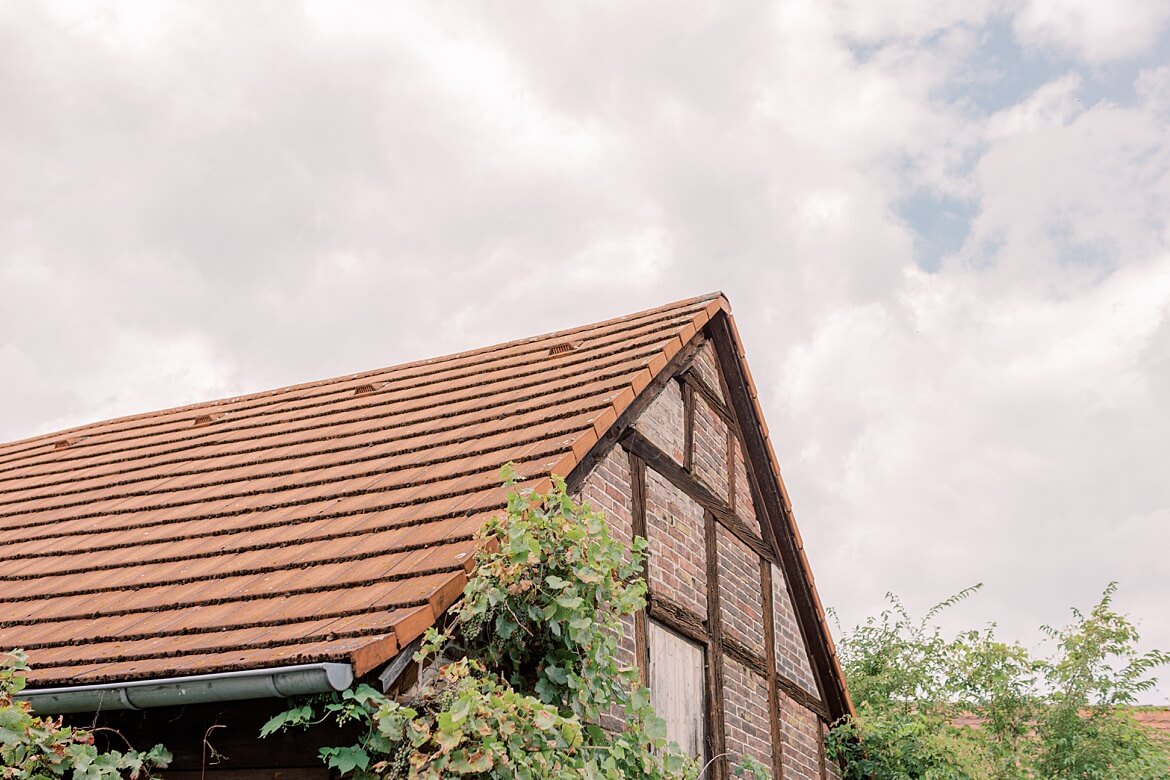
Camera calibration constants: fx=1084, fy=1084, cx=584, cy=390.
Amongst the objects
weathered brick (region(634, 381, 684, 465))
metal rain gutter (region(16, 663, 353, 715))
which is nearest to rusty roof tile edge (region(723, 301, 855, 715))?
weathered brick (region(634, 381, 684, 465))

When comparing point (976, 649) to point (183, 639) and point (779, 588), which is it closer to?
point (779, 588)

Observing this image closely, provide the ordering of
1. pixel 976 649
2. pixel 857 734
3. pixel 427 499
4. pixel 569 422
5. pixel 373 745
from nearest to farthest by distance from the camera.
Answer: pixel 373 745 < pixel 427 499 < pixel 569 422 < pixel 857 734 < pixel 976 649

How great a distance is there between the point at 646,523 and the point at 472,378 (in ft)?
8.08

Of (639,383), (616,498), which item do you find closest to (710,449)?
(639,383)

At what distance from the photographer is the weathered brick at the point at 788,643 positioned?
9.16m

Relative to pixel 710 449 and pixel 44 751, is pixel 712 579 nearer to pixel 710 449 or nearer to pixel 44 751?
pixel 710 449

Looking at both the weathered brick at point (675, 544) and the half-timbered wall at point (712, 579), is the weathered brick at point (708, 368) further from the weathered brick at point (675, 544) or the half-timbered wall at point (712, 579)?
the weathered brick at point (675, 544)

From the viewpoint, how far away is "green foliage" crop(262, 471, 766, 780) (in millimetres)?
4184

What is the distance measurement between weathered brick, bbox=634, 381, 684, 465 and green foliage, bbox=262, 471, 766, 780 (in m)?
2.24

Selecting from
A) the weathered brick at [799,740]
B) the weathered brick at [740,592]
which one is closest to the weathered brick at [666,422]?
the weathered brick at [740,592]

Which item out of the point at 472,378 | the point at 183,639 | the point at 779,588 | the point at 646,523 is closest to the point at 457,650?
the point at 183,639

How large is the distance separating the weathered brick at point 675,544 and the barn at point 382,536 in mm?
24

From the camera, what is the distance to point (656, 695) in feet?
22.3

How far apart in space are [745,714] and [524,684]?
11.9 ft
